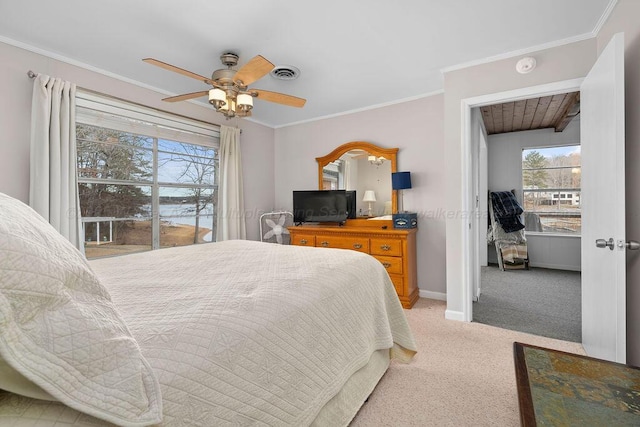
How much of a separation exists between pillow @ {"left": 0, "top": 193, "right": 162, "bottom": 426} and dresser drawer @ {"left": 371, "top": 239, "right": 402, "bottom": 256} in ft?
9.65

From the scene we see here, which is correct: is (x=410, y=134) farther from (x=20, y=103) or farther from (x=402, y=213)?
(x=20, y=103)

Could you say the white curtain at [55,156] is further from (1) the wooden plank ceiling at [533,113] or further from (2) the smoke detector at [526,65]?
(1) the wooden plank ceiling at [533,113]

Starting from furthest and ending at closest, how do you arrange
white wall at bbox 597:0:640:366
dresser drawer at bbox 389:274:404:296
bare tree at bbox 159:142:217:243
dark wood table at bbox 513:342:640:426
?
bare tree at bbox 159:142:217:243, dresser drawer at bbox 389:274:404:296, white wall at bbox 597:0:640:366, dark wood table at bbox 513:342:640:426

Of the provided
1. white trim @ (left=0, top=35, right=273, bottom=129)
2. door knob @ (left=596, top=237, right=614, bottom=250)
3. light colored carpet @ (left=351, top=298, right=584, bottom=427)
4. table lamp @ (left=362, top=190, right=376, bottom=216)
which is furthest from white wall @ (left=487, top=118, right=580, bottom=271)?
white trim @ (left=0, top=35, right=273, bottom=129)

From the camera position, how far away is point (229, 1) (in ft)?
6.31

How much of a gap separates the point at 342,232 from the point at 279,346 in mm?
2686

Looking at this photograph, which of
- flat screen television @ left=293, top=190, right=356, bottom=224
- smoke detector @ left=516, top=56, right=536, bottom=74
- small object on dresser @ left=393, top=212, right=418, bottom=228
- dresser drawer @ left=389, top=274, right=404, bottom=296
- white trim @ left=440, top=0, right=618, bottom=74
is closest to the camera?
white trim @ left=440, top=0, right=618, bottom=74

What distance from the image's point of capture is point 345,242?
369 centimetres

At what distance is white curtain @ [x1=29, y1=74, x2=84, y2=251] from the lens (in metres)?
2.43

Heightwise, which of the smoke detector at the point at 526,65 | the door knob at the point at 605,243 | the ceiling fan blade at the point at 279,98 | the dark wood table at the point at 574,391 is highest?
the smoke detector at the point at 526,65

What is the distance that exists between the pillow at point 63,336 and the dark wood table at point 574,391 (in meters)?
1.07

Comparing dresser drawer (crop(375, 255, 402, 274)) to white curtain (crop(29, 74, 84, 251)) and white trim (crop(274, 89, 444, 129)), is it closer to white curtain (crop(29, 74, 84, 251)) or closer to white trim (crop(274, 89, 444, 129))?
white trim (crop(274, 89, 444, 129))

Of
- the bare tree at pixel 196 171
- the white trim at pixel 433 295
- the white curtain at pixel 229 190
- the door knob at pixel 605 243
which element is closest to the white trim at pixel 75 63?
the bare tree at pixel 196 171

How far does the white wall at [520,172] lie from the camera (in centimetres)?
487
